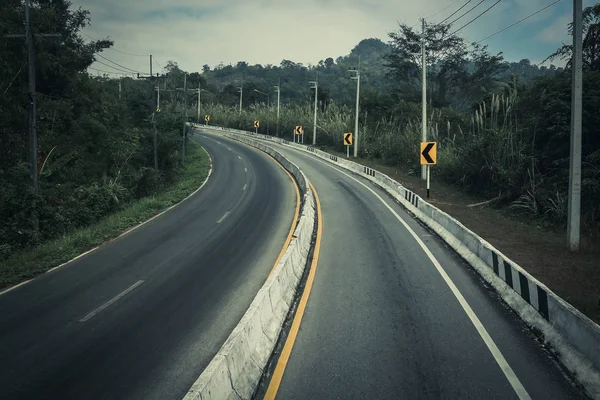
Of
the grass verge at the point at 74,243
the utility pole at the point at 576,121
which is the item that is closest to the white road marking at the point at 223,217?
the grass verge at the point at 74,243

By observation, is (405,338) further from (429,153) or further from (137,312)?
(429,153)

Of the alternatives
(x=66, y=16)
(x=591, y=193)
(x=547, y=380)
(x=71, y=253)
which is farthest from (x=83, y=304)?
(x=66, y=16)

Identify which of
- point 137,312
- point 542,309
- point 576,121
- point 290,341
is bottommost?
point 137,312

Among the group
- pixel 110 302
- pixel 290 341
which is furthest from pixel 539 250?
pixel 110 302

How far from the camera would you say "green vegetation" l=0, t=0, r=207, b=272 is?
17891 mm

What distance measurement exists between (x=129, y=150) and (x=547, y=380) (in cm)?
3362

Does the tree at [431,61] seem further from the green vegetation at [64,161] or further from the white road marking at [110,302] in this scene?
the white road marking at [110,302]

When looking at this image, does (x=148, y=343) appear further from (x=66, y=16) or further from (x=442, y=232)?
(x=66, y=16)

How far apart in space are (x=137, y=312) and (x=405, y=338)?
19.6 feet

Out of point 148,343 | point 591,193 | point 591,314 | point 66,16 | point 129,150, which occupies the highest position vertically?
point 66,16

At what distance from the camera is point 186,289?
36.1 feet

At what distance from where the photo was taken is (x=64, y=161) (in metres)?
28.5

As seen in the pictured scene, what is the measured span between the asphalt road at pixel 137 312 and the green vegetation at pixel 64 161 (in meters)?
2.12

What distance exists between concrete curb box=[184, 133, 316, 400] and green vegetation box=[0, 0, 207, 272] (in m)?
8.35
